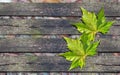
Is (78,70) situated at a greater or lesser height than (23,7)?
lesser

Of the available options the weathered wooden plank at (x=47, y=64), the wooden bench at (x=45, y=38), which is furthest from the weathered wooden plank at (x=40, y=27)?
the weathered wooden plank at (x=47, y=64)

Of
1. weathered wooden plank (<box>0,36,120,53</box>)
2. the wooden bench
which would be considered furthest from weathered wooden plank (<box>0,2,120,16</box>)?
weathered wooden plank (<box>0,36,120,53</box>)

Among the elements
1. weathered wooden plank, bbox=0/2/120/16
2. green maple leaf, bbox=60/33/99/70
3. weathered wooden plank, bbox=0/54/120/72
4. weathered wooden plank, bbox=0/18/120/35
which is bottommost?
weathered wooden plank, bbox=0/54/120/72

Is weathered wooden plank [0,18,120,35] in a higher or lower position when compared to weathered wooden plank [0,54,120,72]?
higher

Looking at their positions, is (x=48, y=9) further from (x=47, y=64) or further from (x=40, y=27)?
(x=47, y=64)

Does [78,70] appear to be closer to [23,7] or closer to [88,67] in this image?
[88,67]

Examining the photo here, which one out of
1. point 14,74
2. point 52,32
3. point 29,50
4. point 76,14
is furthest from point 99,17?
point 14,74

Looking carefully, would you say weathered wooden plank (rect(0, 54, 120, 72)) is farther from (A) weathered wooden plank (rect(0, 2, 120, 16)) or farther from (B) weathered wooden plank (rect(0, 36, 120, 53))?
(A) weathered wooden plank (rect(0, 2, 120, 16))
